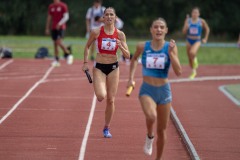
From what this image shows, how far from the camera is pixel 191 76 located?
23.0 meters

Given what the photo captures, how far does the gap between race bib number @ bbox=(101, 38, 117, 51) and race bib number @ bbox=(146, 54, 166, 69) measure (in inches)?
94.0

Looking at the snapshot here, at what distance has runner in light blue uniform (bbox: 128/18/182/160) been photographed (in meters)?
9.81

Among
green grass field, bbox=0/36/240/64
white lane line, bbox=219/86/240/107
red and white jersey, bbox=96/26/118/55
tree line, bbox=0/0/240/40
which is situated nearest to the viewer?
red and white jersey, bbox=96/26/118/55

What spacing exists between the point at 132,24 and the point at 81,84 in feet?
99.9

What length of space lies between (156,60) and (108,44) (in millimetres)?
2506

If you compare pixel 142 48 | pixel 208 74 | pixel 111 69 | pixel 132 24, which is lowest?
pixel 132 24

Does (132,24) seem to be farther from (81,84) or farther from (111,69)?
(111,69)

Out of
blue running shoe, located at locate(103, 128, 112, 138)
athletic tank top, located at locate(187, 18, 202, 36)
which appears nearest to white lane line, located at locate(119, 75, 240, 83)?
athletic tank top, located at locate(187, 18, 202, 36)

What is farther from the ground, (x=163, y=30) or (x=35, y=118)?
(x=163, y=30)

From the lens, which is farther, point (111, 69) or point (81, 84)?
point (81, 84)

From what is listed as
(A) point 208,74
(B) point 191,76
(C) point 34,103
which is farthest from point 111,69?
(A) point 208,74

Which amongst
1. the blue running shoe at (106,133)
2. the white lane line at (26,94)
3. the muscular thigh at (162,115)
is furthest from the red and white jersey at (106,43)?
the white lane line at (26,94)

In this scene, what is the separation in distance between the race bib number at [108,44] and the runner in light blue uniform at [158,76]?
220cm

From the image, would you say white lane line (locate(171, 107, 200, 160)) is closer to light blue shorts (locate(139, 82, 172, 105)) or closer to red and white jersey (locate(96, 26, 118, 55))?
light blue shorts (locate(139, 82, 172, 105))
